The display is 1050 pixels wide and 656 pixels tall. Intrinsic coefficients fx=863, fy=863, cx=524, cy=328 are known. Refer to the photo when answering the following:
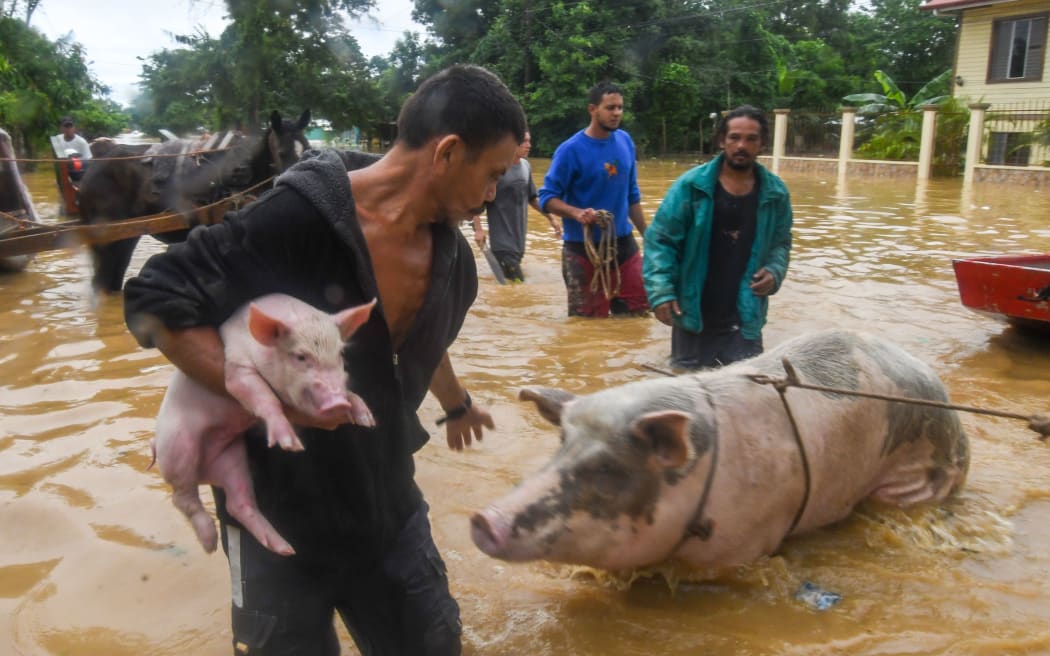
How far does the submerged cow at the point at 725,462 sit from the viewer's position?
2654 mm

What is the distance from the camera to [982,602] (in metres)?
3.05

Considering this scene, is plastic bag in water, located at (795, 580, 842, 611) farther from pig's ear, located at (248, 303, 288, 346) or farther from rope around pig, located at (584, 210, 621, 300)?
rope around pig, located at (584, 210, 621, 300)

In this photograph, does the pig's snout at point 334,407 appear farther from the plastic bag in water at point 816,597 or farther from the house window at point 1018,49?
the house window at point 1018,49

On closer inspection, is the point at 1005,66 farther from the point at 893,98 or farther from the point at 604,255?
the point at 604,255

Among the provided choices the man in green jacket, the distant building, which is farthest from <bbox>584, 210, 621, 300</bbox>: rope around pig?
the distant building

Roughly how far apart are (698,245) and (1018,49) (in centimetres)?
2376

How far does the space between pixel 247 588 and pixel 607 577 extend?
4.73 feet

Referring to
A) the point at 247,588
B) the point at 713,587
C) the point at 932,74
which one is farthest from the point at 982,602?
the point at 932,74

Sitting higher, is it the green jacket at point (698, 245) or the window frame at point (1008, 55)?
the window frame at point (1008, 55)

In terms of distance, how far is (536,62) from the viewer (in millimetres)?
32250

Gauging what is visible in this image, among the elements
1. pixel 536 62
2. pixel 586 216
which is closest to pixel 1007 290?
pixel 586 216

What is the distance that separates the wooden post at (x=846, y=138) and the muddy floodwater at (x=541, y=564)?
60.4 ft

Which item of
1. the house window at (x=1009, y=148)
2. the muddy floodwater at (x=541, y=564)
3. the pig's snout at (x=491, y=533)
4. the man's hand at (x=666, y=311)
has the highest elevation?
the house window at (x=1009, y=148)

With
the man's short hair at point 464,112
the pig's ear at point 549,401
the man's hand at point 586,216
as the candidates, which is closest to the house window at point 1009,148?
the man's hand at point 586,216
